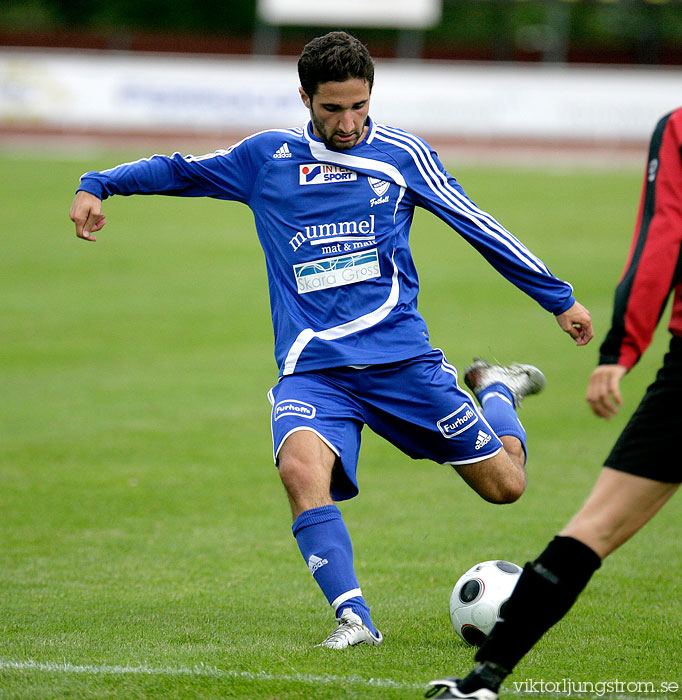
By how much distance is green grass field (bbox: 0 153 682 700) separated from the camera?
3961mm

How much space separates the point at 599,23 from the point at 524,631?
173 feet

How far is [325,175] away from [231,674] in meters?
2.02

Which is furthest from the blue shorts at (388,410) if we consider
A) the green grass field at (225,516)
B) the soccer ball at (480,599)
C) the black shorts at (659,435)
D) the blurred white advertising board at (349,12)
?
the blurred white advertising board at (349,12)

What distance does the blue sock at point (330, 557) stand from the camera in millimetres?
4238

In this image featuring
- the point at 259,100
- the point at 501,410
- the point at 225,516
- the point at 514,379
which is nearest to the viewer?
the point at 501,410

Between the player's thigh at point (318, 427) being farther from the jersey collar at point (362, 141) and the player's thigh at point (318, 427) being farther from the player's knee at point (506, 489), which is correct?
the jersey collar at point (362, 141)

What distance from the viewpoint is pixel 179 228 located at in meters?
21.5

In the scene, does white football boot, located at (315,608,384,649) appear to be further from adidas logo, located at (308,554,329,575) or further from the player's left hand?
the player's left hand

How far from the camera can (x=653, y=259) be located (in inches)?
125

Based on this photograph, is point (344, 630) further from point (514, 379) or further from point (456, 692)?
point (514, 379)

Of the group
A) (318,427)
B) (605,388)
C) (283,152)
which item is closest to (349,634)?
(318,427)

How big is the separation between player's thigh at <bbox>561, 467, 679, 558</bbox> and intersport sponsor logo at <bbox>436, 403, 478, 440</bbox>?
1.23 m

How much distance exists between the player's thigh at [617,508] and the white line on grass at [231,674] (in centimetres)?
63

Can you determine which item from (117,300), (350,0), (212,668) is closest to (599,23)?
(350,0)
